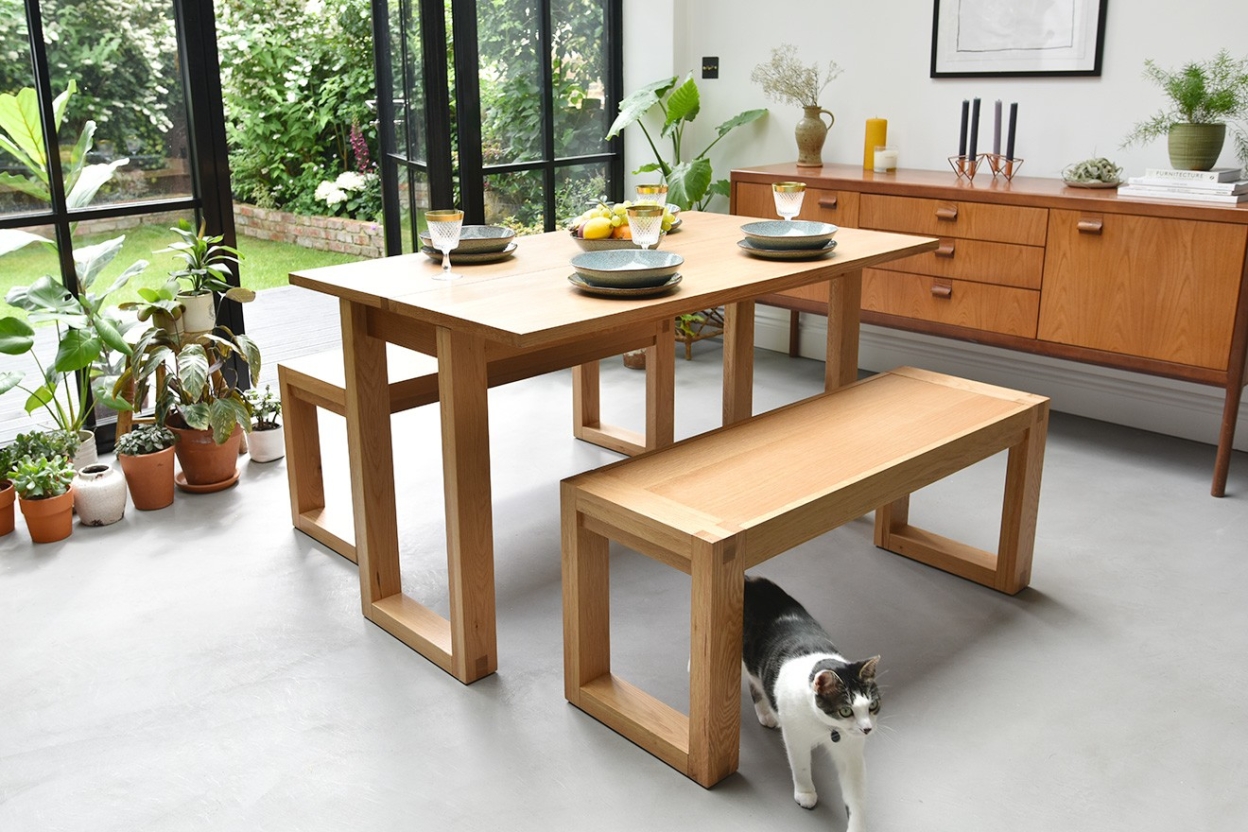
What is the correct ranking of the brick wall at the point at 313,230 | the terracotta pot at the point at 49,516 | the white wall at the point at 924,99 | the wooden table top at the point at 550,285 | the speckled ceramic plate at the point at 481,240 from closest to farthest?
the wooden table top at the point at 550,285, the speckled ceramic plate at the point at 481,240, the terracotta pot at the point at 49,516, the white wall at the point at 924,99, the brick wall at the point at 313,230

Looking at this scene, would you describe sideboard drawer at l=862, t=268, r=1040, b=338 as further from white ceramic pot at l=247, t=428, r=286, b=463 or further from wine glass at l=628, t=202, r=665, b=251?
white ceramic pot at l=247, t=428, r=286, b=463

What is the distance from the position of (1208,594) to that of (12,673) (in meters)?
2.87

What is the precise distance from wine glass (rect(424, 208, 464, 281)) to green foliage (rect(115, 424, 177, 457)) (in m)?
1.32

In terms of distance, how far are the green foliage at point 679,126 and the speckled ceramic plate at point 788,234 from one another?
1.65 meters

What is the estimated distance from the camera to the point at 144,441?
3.32 m

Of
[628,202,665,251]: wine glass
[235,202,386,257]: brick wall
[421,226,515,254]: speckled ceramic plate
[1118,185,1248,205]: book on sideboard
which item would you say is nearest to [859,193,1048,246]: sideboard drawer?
[1118,185,1248,205]: book on sideboard

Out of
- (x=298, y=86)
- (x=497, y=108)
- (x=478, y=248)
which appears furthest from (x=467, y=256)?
(x=298, y=86)

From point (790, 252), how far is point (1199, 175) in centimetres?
158

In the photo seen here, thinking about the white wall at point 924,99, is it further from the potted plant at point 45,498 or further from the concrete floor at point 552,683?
the potted plant at point 45,498

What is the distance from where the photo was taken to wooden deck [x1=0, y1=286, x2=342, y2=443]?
3.66 m

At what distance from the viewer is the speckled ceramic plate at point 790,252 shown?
2697 mm

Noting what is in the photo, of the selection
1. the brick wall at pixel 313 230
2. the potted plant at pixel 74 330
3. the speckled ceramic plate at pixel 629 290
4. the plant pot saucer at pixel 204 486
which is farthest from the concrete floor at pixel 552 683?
the brick wall at pixel 313 230

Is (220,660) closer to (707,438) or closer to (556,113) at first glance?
(707,438)

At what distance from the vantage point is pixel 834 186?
4.17 meters
